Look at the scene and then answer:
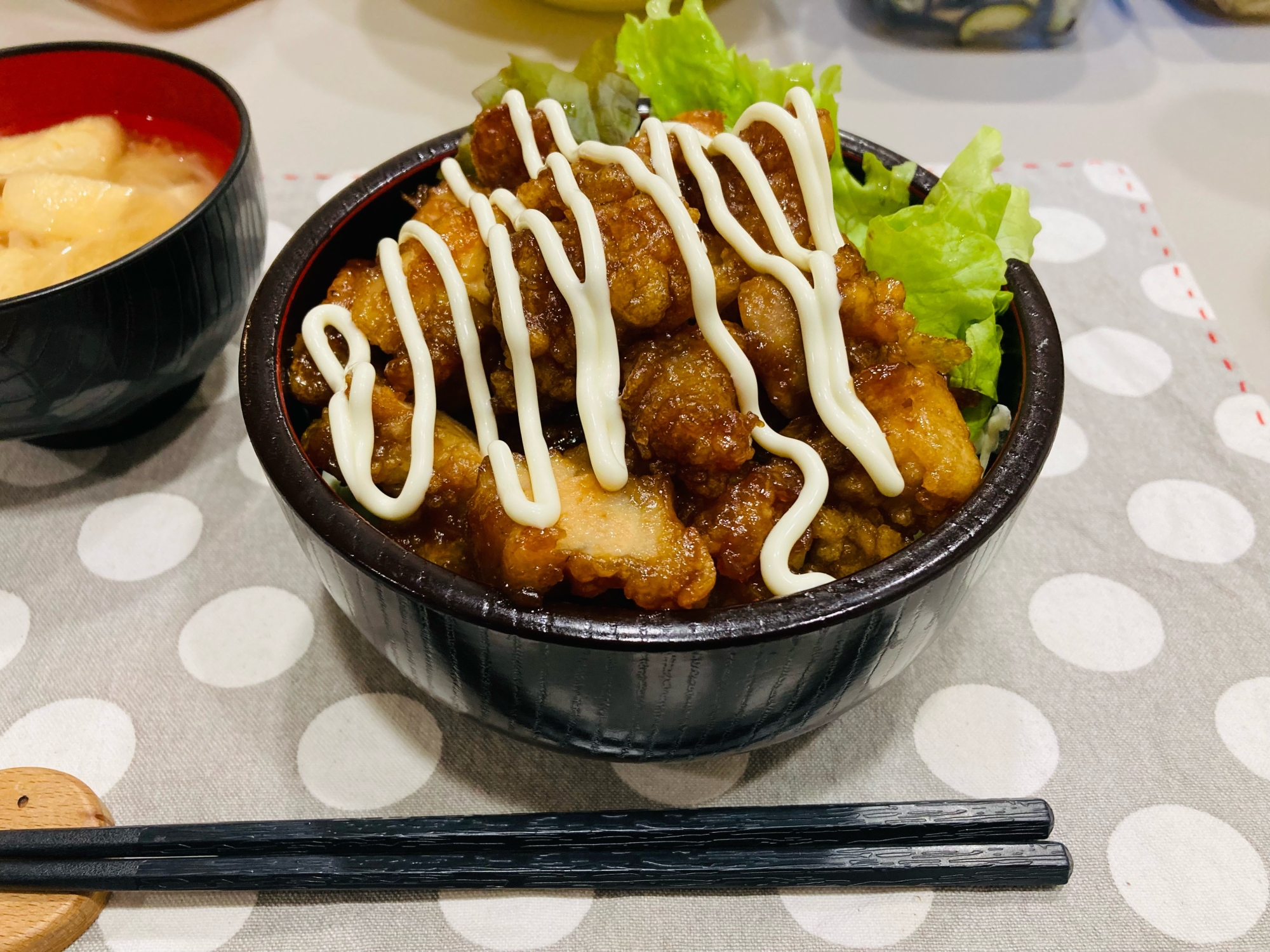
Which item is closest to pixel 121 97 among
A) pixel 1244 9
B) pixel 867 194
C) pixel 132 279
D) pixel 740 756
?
pixel 132 279

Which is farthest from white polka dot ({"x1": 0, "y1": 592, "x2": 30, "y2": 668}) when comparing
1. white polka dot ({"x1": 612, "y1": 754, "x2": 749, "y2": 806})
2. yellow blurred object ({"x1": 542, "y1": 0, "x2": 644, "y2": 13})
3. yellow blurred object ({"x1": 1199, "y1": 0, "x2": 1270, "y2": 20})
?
yellow blurred object ({"x1": 1199, "y1": 0, "x2": 1270, "y2": 20})

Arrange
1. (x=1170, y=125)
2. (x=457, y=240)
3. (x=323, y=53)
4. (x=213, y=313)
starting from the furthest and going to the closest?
(x=323, y=53) < (x=1170, y=125) < (x=213, y=313) < (x=457, y=240)

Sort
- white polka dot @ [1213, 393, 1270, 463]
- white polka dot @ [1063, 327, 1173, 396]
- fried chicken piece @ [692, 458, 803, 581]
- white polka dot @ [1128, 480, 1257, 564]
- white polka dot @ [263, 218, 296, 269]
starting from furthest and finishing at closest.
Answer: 1. white polka dot @ [263, 218, 296, 269]
2. white polka dot @ [1063, 327, 1173, 396]
3. white polka dot @ [1213, 393, 1270, 463]
4. white polka dot @ [1128, 480, 1257, 564]
5. fried chicken piece @ [692, 458, 803, 581]

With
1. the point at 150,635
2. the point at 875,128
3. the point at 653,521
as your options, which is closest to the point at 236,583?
the point at 150,635

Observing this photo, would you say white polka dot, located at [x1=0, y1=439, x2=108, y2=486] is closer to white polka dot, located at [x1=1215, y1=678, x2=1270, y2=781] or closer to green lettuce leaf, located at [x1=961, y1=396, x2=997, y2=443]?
green lettuce leaf, located at [x1=961, y1=396, x2=997, y2=443]

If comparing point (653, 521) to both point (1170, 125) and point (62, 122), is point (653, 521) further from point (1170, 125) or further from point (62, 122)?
point (1170, 125)

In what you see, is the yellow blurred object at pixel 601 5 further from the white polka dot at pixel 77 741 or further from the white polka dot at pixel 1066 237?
the white polka dot at pixel 77 741

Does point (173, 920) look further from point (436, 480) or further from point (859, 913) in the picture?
point (859, 913)
